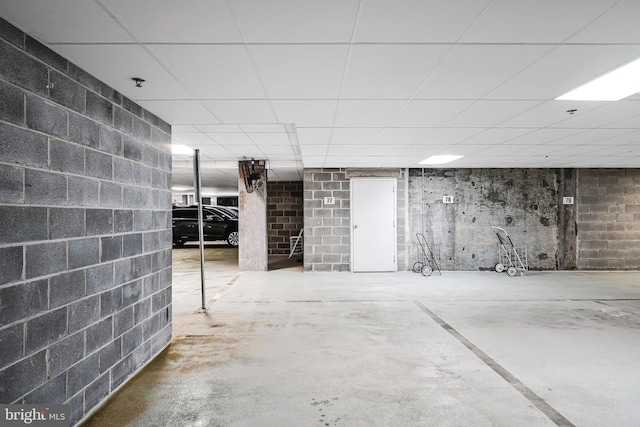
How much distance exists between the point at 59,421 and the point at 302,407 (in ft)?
4.48

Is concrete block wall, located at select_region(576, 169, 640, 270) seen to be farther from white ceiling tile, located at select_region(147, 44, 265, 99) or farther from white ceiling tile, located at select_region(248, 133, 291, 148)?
white ceiling tile, located at select_region(147, 44, 265, 99)

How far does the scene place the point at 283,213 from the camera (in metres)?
10.4

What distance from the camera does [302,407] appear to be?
212 cm

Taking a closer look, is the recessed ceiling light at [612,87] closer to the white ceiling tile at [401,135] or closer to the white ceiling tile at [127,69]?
the white ceiling tile at [401,135]

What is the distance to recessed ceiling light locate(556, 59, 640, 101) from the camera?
7.29 ft

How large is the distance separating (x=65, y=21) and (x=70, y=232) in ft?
3.72

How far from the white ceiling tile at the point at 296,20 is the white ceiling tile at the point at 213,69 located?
233 millimetres

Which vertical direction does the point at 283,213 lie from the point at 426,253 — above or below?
above

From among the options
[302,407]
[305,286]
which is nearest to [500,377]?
[302,407]

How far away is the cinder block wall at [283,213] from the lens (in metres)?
10.4

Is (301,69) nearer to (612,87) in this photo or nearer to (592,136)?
(612,87)

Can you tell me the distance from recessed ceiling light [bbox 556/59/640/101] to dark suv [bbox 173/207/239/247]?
10.7m

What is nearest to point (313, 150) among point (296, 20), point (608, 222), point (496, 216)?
point (296, 20)

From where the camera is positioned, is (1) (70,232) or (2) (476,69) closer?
(1) (70,232)
